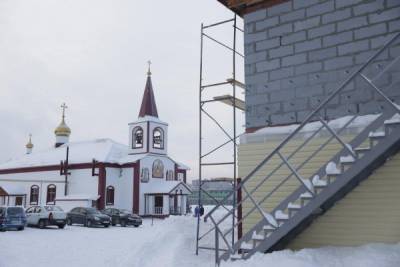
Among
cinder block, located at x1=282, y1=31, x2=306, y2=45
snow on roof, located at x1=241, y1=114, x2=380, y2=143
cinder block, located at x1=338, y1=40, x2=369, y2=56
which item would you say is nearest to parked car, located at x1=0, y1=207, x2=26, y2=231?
snow on roof, located at x1=241, y1=114, x2=380, y2=143

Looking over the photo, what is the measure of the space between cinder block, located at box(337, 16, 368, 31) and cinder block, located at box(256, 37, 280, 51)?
152 cm

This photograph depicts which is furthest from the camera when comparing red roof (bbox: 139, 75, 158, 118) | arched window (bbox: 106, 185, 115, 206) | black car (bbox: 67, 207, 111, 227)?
red roof (bbox: 139, 75, 158, 118)

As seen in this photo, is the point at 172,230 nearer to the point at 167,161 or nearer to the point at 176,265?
the point at 176,265

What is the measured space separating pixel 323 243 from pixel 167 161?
96.0 feet

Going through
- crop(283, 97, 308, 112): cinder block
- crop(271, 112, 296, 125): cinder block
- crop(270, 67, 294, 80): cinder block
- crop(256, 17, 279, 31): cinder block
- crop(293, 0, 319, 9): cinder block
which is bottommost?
crop(271, 112, 296, 125): cinder block

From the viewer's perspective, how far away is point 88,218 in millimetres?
24375

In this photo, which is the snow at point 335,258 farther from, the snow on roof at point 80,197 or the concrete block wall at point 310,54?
the snow on roof at point 80,197


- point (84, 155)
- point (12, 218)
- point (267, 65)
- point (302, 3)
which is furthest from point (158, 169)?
point (302, 3)

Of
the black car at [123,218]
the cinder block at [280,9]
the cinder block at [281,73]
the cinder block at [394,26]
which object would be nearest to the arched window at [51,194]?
the black car at [123,218]

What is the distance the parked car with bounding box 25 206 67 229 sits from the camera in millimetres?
22391

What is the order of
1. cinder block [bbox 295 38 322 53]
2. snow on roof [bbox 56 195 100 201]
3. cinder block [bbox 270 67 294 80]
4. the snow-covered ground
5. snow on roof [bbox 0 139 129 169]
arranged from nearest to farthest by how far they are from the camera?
the snow-covered ground
cinder block [bbox 295 38 322 53]
cinder block [bbox 270 67 294 80]
snow on roof [bbox 56 195 100 201]
snow on roof [bbox 0 139 129 169]

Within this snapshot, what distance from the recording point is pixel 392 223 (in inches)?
335

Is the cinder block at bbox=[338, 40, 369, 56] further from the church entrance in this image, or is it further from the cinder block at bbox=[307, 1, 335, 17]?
the church entrance

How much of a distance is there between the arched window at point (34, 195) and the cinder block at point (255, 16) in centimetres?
3104
